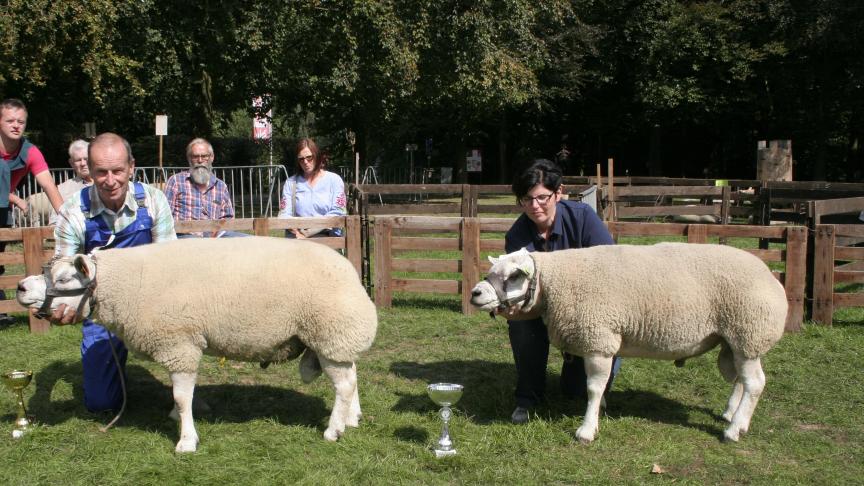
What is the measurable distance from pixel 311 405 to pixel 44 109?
75.8 ft

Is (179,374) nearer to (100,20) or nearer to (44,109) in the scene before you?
(100,20)

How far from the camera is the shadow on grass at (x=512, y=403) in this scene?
5141 millimetres

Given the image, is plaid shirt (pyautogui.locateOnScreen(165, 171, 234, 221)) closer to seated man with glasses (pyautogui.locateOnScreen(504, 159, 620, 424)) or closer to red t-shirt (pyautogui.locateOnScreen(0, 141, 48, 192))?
red t-shirt (pyautogui.locateOnScreen(0, 141, 48, 192))

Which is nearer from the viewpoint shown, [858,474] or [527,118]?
[858,474]

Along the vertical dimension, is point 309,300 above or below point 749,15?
below

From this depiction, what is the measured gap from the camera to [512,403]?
17.7 ft

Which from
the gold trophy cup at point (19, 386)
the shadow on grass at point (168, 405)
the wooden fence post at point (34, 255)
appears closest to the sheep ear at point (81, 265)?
the gold trophy cup at point (19, 386)

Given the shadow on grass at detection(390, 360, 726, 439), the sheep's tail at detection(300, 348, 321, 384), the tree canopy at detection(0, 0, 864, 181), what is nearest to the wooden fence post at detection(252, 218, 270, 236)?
the shadow on grass at detection(390, 360, 726, 439)

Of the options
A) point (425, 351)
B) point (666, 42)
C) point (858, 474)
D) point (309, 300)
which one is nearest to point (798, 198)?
point (425, 351)

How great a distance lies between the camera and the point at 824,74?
30.0 meters

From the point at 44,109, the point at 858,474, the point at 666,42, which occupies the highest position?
the point at 666,42

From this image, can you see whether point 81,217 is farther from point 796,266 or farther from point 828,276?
point 828,276

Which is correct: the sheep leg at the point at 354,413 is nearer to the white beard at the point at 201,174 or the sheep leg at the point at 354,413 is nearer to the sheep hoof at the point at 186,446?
the sheep hoof at the point at 186,446

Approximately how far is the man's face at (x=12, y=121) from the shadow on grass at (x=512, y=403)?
3.90 metres
